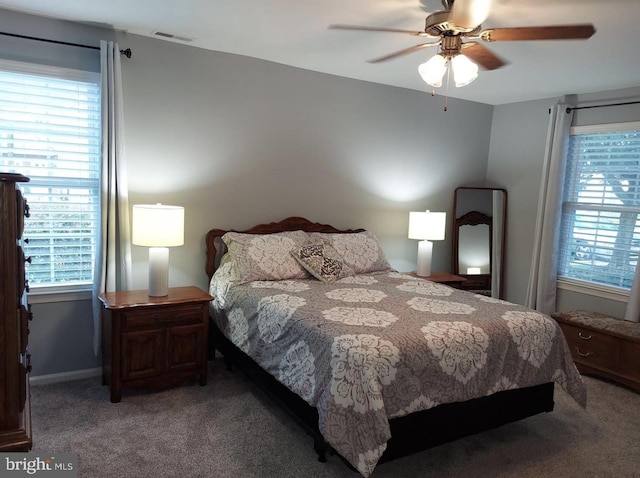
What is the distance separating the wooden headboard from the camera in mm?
3652

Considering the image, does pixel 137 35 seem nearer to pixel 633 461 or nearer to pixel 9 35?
pixel 9 35

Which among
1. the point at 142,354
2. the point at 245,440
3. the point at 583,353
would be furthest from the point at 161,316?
the point at 583,353

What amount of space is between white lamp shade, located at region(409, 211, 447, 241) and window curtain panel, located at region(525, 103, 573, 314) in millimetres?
1009

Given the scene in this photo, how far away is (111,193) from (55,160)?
42 cm

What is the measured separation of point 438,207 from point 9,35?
154 inches

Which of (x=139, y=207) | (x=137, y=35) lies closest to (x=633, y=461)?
(x=139, y=207)

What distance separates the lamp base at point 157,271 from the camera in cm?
310

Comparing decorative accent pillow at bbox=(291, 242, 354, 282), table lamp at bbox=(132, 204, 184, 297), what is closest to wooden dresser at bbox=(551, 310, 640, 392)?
decorative accent pillow at bbox=(291, 242, 354, 282)

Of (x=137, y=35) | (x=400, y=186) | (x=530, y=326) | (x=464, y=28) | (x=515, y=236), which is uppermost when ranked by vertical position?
(x=137, y=35)

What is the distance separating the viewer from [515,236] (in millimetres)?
4949

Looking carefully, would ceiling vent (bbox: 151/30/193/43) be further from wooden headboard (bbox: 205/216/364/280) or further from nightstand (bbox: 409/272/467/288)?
nightstand (bbox: 409/272/467/288)

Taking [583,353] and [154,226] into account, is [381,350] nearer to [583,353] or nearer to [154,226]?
[154,226]

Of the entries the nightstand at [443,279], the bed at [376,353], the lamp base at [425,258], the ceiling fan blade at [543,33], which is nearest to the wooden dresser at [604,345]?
the nightstand at [443,279]

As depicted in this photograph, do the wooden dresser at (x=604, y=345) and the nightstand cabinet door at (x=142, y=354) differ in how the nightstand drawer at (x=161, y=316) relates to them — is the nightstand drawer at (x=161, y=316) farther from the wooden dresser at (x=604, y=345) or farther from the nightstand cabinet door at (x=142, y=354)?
the wooden dresser at (x=604, y=345)
